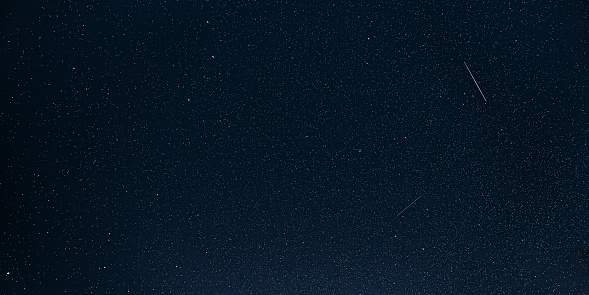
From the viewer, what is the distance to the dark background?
0.59 meters

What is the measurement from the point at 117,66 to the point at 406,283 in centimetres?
53

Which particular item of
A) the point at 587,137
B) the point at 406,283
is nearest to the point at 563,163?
the point at 587,137

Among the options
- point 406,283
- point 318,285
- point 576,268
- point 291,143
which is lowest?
point 576,268

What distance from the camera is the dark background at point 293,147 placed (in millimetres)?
595

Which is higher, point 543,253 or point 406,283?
point 406,283

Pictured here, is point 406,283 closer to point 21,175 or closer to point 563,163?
point 563,163

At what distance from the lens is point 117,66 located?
0.59 metres

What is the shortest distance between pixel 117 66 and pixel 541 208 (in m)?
0.65

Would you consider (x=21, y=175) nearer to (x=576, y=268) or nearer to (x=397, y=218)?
(x=397, y=218)

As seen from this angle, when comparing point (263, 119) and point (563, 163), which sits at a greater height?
point (263, 119)

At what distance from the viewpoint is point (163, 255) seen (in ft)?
2.06

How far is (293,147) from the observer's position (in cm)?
62

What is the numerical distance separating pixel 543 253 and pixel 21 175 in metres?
0.78

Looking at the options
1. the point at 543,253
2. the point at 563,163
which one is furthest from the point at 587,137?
the point at 543,253
